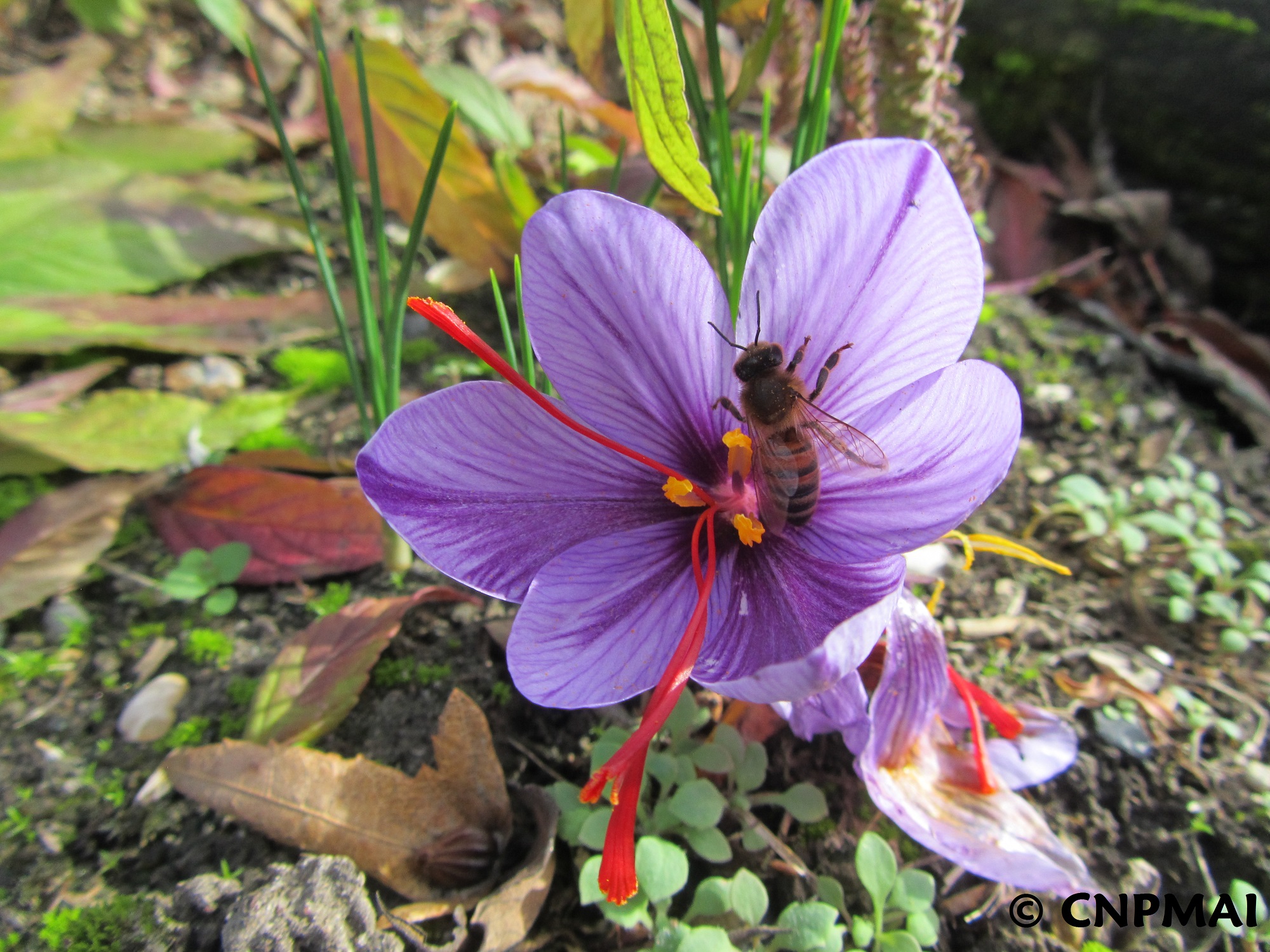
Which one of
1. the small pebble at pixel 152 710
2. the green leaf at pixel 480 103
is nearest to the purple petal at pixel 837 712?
the small pebble at pixel 152 710

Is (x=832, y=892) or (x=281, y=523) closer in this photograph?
(x=832, y=892)

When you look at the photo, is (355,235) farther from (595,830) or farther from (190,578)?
(595,830)

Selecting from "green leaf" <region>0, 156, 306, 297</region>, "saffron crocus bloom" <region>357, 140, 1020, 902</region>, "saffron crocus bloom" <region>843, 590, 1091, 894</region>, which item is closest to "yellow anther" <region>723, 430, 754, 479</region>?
"saffron crocus bloom" <region>357, 140, 1020, 902</region>

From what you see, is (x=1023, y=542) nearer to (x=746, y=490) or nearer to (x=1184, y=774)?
(x=1184, y=774)

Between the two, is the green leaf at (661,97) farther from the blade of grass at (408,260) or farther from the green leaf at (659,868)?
the green leaf at (659,868)

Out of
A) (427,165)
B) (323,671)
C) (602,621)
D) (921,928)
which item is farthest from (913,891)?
(427,165)
